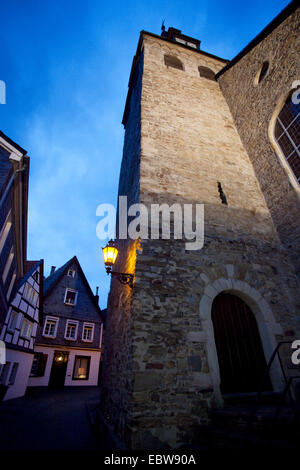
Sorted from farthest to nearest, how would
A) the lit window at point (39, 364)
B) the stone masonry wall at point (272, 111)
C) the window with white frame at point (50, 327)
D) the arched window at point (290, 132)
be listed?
the window with white frame at point (50, 327)
the lit window at point (39, 364)
the arched window at point (290, 132)
the stone masonry wall at point (272, 111)

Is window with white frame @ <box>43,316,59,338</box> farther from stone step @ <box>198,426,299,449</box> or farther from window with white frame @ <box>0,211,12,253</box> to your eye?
stone step @ <box>198,426,299,449</box>

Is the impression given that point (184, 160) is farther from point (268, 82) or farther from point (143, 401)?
point (143, 401)

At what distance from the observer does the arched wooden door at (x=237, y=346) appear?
4459mm

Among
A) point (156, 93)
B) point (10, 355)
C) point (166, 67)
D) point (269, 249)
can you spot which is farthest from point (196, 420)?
point (166, 67)

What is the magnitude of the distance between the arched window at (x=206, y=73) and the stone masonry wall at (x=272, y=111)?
2.01 m

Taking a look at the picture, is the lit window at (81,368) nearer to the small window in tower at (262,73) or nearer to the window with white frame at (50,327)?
the window with white frame at (50,327)

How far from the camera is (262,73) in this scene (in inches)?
324

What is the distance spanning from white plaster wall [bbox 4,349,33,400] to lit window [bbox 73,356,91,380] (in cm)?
456

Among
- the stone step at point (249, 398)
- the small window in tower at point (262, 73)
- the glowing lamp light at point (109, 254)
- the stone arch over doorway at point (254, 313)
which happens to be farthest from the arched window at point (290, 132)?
the glowing lamp light at point (109, 254)

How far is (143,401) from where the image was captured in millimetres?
3441

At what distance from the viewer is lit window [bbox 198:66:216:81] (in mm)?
11204

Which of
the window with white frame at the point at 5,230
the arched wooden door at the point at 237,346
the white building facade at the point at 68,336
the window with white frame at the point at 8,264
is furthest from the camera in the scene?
the white building facade at the point at 68,336

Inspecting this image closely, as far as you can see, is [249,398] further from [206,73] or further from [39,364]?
[39,364]

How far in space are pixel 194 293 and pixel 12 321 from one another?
11.0 metres
